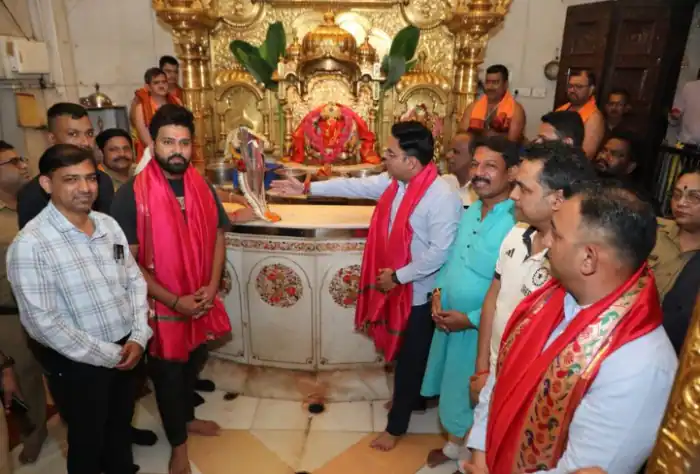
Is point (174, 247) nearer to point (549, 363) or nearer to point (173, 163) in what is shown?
point (173, 163)

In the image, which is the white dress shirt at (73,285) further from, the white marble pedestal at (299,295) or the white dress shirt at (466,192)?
the white dress shirt at (466,192)

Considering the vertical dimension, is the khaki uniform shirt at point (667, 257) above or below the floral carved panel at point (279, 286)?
above

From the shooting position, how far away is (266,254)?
2.79m

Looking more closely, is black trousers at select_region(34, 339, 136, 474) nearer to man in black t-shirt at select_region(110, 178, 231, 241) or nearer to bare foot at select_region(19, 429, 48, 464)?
man in black t-shirt at select_region(110, 178, 231, 241)

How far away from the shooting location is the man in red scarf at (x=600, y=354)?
981mm

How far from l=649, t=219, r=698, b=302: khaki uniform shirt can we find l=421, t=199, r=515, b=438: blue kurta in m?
0.56

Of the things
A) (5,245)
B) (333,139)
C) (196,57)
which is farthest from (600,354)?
(196,57)

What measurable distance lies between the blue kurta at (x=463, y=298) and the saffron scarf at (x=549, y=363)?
637 millimetres

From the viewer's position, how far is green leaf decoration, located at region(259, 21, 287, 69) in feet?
17.7

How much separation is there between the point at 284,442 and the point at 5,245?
1.67 metres

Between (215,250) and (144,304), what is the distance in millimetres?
475

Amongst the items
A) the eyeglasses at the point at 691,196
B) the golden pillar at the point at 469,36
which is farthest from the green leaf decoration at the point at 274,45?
the eyeglasses at the point at 691,196

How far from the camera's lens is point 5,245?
2.18 m

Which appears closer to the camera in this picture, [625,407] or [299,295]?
[625,407]
